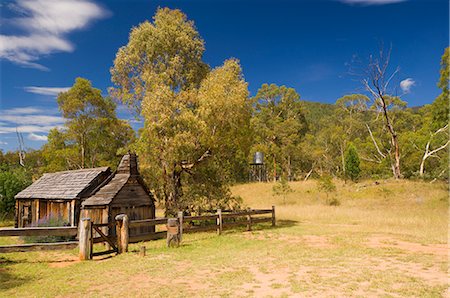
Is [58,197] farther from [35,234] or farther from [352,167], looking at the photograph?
[352,167]

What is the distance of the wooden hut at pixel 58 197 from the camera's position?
19.8 metres

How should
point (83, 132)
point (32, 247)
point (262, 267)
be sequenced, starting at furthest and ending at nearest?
point (83, 132) → point (32, 247) → point (262, 267)

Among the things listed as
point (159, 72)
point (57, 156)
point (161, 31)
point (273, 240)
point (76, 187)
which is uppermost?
point (161, 31)

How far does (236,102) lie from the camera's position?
21375 millimetres

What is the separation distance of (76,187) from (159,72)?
9415 mm

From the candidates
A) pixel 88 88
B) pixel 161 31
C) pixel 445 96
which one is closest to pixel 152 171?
pixel 161 31

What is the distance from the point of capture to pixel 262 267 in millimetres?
11273

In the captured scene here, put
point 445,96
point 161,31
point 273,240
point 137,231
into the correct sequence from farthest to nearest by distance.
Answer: point 445,96 → point 161,31 → point 137,231 → point 273,240

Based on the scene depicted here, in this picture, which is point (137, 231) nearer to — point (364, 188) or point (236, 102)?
point (236, 102)

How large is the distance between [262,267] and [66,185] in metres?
15.3

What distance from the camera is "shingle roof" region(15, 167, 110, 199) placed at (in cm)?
2034

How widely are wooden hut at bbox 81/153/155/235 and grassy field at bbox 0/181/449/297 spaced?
3.08m

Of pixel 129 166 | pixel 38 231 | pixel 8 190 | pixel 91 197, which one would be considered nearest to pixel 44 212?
pixel 91 197

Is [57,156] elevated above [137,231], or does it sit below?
above
